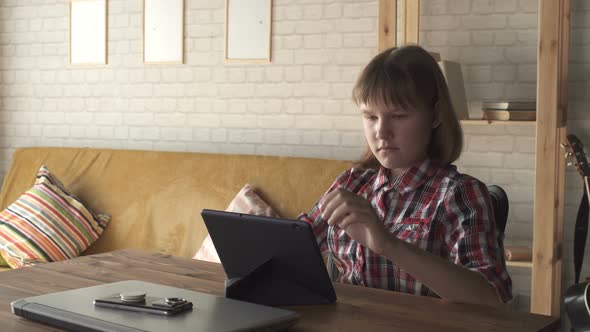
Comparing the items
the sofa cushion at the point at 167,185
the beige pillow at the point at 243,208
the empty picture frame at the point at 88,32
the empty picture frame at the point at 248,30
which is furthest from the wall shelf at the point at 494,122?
the empty picture frame at the point at 88,32

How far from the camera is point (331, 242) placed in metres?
1.99

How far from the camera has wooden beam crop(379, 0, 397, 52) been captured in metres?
3.16

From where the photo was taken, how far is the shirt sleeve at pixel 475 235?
64.9 inches

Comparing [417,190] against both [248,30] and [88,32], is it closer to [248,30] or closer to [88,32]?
[248,30]

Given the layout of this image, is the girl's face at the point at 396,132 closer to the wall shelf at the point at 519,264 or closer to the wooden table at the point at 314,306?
the wooden table at the point at 314,306

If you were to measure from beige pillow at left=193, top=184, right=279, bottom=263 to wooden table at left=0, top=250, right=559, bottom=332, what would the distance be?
1.30 meters

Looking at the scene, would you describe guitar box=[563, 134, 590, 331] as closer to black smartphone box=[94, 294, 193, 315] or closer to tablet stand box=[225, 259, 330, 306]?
tablet stand box=[225, 259, 330, 306]

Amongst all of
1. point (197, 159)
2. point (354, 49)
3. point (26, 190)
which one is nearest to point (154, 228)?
point (197, 159)

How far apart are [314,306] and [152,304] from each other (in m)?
0.32

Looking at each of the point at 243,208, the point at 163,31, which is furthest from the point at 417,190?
the point at 163,31

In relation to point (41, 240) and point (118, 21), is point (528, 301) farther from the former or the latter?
point (118, 21)

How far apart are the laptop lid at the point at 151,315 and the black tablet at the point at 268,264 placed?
0.09 meters

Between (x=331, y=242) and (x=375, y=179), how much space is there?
20 cm

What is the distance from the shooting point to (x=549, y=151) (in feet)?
9.36
